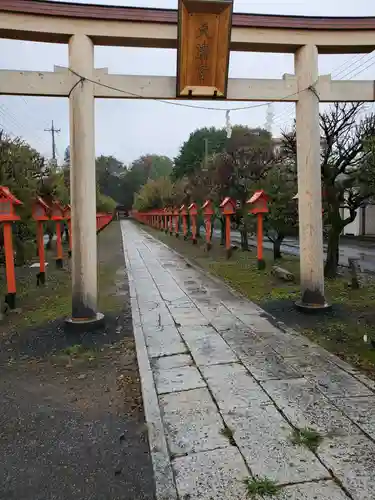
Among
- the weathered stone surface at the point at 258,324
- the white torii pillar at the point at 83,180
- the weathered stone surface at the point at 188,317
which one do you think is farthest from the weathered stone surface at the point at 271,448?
the white torii pillar at the point at 83,180

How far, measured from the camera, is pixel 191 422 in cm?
360

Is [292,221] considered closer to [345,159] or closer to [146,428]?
[345,159]

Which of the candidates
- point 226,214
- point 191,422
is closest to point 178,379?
point 191,422

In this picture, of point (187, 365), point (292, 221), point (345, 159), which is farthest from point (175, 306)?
point (292, 221)

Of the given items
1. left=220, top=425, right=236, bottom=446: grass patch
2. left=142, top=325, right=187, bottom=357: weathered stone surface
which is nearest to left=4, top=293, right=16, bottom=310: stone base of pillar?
left=142, top=325, right=187, bottom=357: weathered stone surface

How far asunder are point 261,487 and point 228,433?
0.72 metres

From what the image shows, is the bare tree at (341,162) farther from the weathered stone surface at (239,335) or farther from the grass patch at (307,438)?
the grass patch at (307,438)

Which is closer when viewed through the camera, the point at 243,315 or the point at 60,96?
the point at 60,96

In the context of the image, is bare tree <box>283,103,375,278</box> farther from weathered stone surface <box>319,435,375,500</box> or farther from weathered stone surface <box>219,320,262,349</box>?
weathered stone surface <box>319,435,375,500</box>

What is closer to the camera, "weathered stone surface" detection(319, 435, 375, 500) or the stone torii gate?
"weathered stone surface" detection(319, 435, 375, 500)

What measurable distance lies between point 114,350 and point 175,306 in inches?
105

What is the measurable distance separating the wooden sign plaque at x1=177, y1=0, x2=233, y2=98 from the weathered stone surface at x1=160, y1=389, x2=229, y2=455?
4577 mm

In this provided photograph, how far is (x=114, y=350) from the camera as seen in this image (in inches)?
224

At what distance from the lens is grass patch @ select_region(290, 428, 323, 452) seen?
3.17 metres
